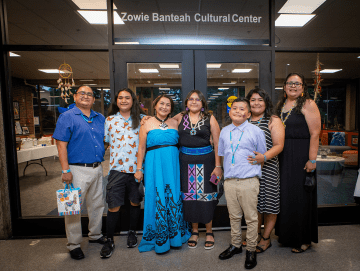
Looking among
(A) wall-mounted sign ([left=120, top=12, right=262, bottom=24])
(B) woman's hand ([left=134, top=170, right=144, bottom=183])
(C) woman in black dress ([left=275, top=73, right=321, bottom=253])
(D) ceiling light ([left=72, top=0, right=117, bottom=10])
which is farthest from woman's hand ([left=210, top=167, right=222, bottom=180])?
(D) ceiling light ([left=72, top=0, right=117, bottom=10])

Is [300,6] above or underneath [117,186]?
above

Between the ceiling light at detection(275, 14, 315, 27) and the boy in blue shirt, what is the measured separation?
2.27m

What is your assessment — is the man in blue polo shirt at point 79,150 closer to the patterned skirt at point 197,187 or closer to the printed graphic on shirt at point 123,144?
the printed graphic on shirt at point 123,144

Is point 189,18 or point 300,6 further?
point 300,6

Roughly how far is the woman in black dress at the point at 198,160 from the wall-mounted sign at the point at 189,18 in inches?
42.8

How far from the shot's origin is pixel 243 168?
2.16 metres

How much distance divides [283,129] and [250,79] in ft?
3.34

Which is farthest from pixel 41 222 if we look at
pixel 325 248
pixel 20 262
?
pixel 325 248

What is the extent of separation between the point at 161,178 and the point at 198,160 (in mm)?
432

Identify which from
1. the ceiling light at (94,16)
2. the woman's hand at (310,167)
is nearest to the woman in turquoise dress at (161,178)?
the woman's hand at (310,167)

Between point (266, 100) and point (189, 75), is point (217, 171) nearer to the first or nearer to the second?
point (266, 100)

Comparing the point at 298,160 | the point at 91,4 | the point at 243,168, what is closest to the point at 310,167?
the point at 298,160

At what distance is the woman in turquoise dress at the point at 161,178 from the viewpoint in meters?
2.43

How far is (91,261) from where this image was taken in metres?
2.39
